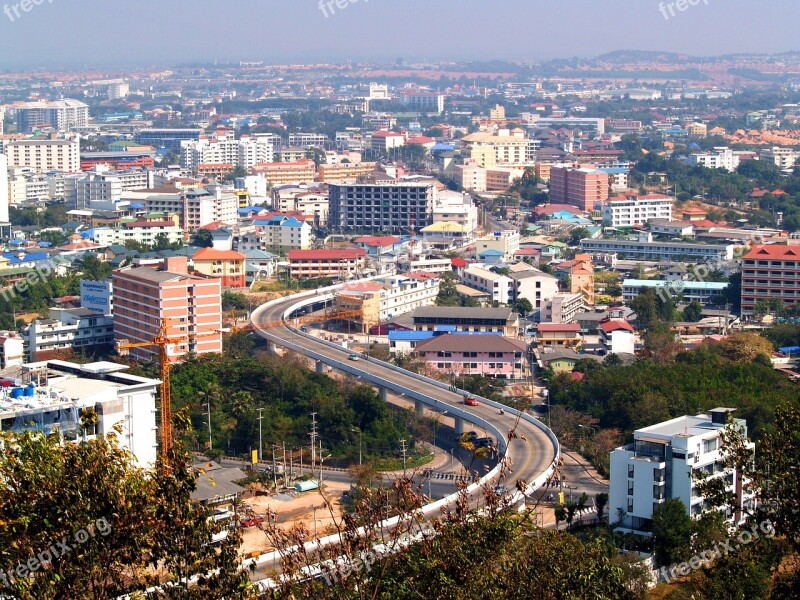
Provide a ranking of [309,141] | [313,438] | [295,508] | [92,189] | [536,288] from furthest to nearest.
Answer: [309,141], [92,189], [536,288], [313,438], [295,508]

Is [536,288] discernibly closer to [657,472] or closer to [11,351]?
[11,351]

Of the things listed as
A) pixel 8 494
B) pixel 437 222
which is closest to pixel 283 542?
pixel 8 494

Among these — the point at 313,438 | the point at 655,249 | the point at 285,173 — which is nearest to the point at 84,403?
the point at 313,438

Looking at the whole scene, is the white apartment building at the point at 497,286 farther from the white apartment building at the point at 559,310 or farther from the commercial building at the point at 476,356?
the commercial building at the point at 476,356

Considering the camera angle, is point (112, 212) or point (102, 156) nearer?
point (112, 212)

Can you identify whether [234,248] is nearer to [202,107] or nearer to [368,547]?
[368,547]

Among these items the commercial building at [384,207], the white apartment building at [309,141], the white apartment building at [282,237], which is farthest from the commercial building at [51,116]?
the white apartment building at [282,237]

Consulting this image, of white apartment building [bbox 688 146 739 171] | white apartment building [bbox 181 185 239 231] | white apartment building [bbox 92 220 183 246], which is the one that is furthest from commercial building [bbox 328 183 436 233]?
white apartment building [bbox 688 146 739 171]
